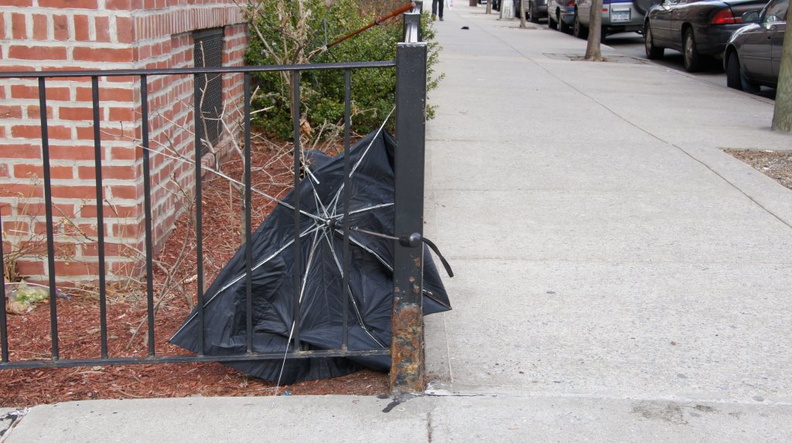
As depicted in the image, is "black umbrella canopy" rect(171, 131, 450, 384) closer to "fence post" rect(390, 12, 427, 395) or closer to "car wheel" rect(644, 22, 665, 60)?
"fence post" rect(390, 12, 427, 395)

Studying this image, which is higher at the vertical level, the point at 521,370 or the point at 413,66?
the point at 413,66

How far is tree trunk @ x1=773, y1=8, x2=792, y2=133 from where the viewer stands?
30.1 ft

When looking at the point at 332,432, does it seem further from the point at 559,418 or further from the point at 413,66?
the point at 413,66

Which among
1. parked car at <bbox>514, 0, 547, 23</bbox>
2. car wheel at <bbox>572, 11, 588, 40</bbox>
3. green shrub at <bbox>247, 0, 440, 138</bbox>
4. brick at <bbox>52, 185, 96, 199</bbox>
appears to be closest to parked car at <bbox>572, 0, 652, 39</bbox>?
car wheel at <bbox>572, 11, 588, 40</bbox>

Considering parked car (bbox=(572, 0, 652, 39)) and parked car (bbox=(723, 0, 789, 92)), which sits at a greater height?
parked car (bbox=(572, 0, 652, 39))

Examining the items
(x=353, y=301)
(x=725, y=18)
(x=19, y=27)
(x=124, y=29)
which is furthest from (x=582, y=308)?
(x=725, y=18)

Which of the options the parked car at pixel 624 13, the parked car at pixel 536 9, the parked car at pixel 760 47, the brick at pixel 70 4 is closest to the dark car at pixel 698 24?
the parked car at pixel 760 47

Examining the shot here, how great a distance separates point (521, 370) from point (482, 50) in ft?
A: 51.2

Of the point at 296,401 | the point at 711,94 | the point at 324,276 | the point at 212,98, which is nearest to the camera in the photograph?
the point at 296,401

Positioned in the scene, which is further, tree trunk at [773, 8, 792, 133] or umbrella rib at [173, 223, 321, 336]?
tree trunk at [773, 8, 792, 133]

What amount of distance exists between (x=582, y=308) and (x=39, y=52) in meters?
2.95

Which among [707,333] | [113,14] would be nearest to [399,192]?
[707,333]

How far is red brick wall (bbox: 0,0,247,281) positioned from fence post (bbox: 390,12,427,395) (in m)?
1.45

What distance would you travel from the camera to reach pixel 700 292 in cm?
475
